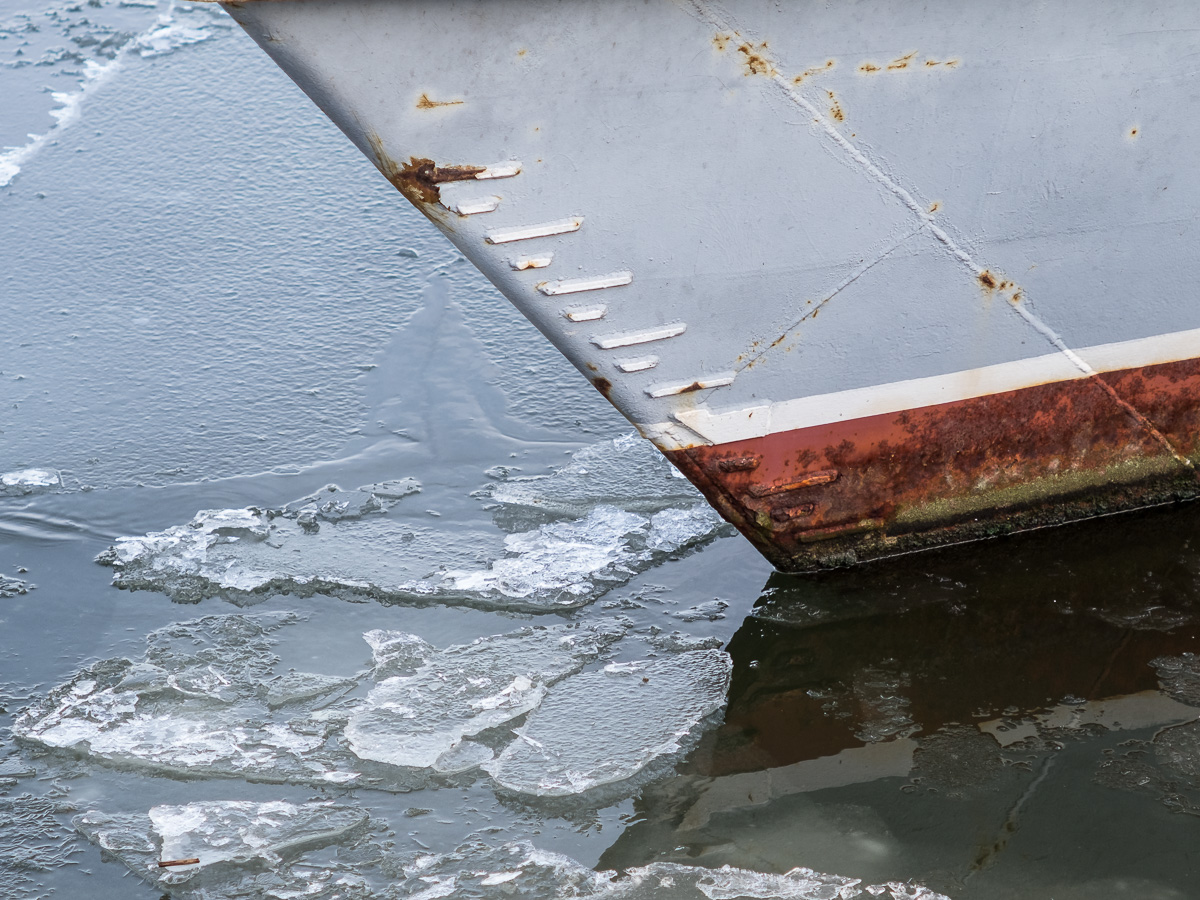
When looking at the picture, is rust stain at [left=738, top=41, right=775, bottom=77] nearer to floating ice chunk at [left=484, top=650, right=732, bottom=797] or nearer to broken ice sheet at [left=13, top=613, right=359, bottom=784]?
floating ice chunk at [left=484, top=650, right=732, bottom=797]

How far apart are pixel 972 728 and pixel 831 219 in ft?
4.05

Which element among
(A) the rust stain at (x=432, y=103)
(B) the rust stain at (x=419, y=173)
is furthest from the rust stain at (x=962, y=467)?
(A) the rust stain at (x=432, y=103)

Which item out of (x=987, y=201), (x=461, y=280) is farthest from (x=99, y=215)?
(x=987, y=201)

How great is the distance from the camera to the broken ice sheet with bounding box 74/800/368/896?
241 centimetres

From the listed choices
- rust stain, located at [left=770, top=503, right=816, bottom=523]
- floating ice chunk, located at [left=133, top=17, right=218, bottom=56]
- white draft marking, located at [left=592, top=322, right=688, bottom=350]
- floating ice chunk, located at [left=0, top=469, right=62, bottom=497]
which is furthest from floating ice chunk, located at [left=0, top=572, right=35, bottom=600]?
floating ice chunk, located at [left=133, top=17, right=218, bottom=56]

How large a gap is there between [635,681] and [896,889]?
0.79 meters

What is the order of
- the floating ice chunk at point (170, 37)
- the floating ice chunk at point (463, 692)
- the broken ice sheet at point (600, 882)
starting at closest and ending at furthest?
1. the broken ice sheet at point (600, 882)
2. the floating ice chunk at point (463, 692)
3. the floating ice chunk at point (170, 37)

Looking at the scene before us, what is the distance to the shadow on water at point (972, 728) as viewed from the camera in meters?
2.48

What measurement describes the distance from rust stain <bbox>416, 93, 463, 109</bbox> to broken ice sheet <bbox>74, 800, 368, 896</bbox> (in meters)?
1.48

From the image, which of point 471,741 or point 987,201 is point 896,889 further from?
point 987,201

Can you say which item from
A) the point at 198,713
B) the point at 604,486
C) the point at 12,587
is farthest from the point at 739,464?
the point at 12,587

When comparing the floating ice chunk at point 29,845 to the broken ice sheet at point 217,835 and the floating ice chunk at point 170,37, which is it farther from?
the floating ice chunk at point 170,37

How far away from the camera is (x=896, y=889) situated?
7.86 ft

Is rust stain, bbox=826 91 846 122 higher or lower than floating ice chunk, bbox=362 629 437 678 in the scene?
higher
